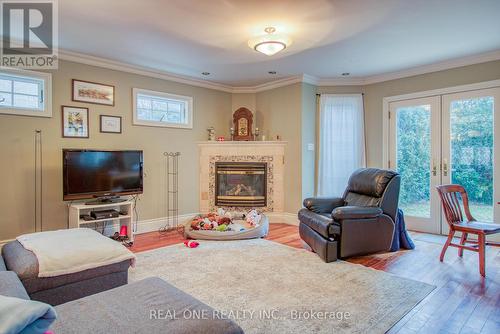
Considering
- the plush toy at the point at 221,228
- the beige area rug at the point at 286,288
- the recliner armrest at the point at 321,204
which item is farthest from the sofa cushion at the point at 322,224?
the plush toy at the point at 221,228

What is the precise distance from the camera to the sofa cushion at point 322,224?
3.24 metres

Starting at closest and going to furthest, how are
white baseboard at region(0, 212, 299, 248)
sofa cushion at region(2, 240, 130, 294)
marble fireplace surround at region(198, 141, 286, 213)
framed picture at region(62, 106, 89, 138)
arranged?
1. sofa cushion at region(2, 240, 130, 294)
2. framed picture at region(62, 106, 89, 138)
3. white baseboard at region(0, 212, 299, 248)
4. marble fireplace surround at region(198, 141, 286, 213)

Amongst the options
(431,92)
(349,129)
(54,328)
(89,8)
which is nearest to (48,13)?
(89,8)

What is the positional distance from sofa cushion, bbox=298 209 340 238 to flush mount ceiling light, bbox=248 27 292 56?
2036 mm

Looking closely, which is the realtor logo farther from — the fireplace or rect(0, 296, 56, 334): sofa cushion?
the fireplace

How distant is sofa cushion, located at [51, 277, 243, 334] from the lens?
124 centimetres

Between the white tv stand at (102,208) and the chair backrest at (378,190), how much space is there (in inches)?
118

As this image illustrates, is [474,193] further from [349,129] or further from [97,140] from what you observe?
[97,140]

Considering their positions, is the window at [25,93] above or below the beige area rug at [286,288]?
above

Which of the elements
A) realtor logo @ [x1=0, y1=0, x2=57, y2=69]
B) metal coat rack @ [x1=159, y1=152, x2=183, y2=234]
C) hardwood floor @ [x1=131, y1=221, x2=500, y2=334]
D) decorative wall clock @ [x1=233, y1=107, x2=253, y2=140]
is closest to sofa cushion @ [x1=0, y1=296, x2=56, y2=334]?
hardwood floor @ [x1=131, y1=221, x2=500, y2=334]

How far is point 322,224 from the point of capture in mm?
3324

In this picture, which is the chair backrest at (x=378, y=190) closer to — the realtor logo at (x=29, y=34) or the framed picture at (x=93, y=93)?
the framed picture at (x=93, y=93)

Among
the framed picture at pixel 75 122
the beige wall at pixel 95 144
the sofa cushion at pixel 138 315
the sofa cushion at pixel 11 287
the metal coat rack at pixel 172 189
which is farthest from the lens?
the metal coat rack at pixel 172 189

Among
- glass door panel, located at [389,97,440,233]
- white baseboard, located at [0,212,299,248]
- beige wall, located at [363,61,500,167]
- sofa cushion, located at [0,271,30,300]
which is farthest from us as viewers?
glass door panel, located at [389,97,440,233]
